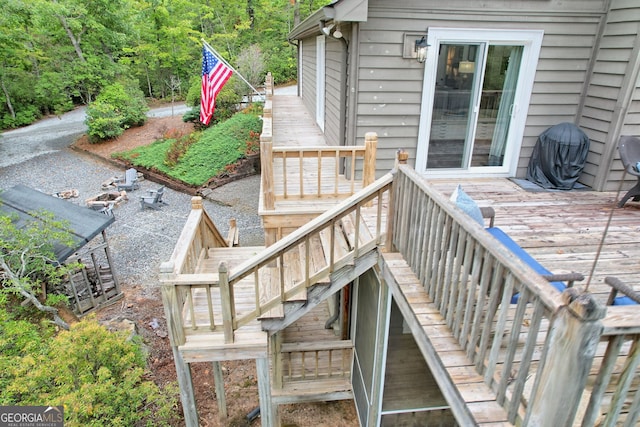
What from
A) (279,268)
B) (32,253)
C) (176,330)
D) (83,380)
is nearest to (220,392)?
(83,380)

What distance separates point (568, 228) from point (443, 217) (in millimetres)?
2330

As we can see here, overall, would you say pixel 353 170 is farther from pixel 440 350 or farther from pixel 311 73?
pixel 311 73

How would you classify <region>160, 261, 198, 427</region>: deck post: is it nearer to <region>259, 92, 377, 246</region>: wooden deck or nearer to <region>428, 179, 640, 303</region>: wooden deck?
<region>259, 92, 377, 246</region>: wooden deck

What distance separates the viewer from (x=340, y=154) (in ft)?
14.9

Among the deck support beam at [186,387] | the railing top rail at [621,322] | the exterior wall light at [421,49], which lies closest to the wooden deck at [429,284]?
the railing top rail at [621,322]

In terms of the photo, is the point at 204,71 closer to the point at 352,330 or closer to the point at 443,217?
the point at 352,330

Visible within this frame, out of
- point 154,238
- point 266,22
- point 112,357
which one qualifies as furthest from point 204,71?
point 266,22

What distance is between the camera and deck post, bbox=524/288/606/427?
46.3 inches

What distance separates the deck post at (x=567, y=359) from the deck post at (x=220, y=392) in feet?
13.1

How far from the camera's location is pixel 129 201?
11.7 metres

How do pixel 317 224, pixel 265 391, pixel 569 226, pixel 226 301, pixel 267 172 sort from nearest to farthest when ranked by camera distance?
pixel 317 224, pixel 226 301, pixel 569 226, pixel 265 391, pixel 267 172

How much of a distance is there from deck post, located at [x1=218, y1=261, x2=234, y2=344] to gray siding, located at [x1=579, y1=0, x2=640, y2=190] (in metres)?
4.84

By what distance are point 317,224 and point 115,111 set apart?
673 inches

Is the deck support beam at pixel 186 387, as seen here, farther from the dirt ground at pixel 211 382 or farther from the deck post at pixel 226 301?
the dirt ground at pixel 211 382
